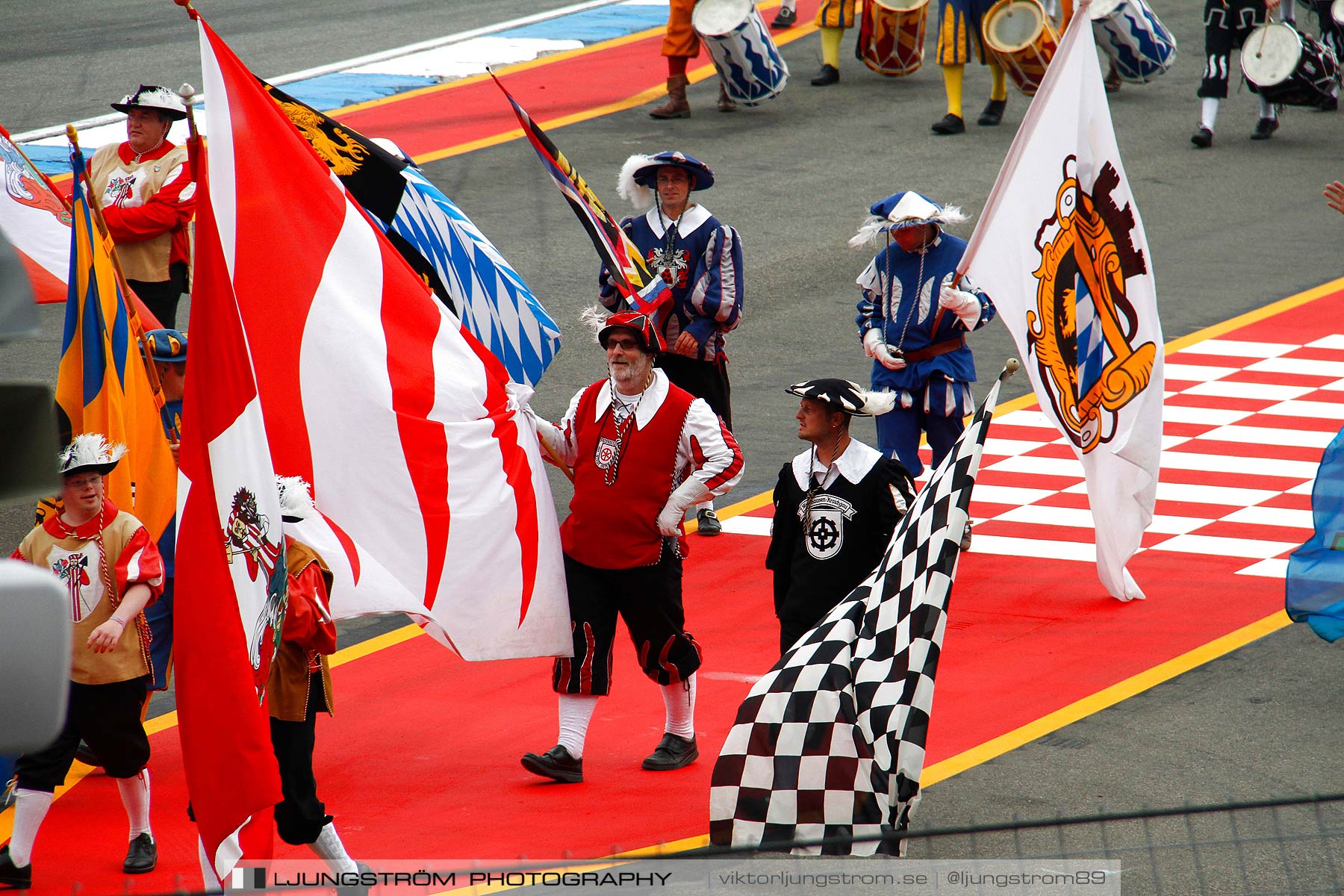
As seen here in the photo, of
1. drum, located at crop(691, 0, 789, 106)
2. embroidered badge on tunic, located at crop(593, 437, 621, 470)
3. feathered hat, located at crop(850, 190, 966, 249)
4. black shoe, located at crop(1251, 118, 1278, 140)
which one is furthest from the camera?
black shoe, located at crop(1251, 118, 1278, 140)

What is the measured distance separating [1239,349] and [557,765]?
863 cm

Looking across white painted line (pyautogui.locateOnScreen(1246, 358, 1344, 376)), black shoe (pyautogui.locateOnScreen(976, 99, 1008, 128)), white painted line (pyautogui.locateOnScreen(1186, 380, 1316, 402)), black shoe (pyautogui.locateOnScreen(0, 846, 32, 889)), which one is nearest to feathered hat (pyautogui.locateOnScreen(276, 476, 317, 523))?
black shoe (pyautogui.locateOnScreen(0, 846, 32, 889))

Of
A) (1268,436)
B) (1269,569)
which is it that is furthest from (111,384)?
(1268,436)

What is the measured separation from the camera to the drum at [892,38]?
20.2 m

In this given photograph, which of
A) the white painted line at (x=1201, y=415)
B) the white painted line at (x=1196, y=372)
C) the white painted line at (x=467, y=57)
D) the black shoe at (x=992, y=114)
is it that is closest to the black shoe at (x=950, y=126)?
the black shoe at (x=992, y=114)

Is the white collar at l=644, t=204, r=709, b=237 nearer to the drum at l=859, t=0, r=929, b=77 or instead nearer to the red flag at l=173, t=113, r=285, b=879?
the red flag at l=173, t=113, r=285, b=879

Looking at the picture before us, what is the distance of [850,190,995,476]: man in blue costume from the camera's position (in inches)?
389

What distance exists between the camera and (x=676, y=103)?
64.0 ft

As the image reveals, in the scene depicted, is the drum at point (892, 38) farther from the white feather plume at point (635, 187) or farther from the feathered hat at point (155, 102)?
the feathered hat at point (155, 102)

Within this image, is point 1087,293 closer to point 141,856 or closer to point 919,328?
point 919,328

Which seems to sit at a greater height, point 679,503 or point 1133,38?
point 679,503

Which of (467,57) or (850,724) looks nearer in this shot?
(850,724)

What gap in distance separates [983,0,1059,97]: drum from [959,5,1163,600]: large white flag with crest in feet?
30.7

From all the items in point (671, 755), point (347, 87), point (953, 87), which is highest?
point (671, 755)
